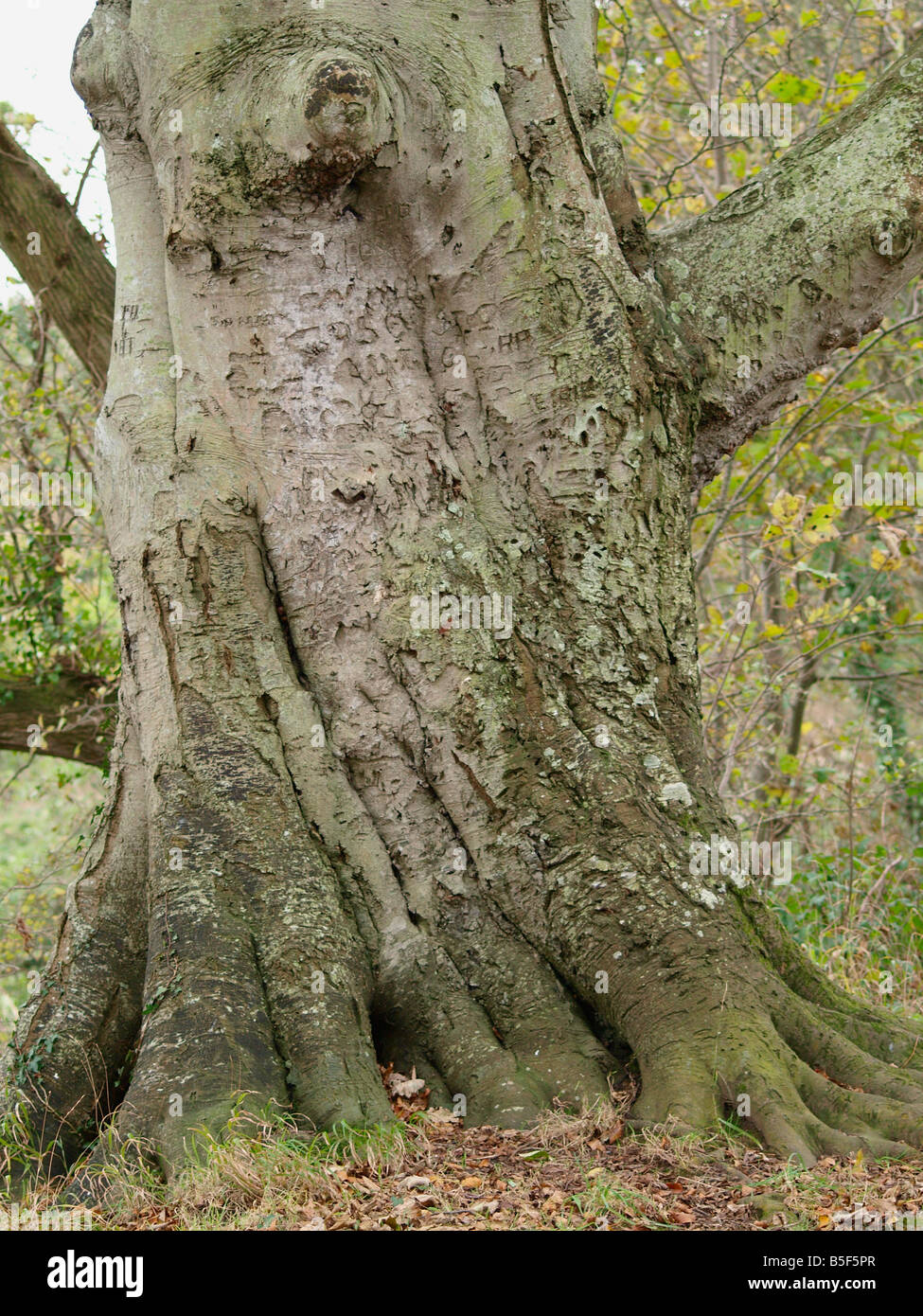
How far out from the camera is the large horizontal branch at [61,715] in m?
6.91

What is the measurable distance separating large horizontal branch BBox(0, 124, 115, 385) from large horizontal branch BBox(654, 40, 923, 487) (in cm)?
314

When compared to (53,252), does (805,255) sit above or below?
below

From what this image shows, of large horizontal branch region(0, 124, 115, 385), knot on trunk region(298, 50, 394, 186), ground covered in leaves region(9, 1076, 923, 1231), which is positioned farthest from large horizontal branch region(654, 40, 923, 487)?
large horizontal branch region(0, 124, 115, 385)

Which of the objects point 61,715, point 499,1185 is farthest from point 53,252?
point 499,1185

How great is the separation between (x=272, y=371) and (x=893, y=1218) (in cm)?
295

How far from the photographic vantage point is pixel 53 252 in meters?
5.59

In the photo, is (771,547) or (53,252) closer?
(53,252)

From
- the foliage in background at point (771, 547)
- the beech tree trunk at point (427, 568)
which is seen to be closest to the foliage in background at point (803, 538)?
the foliage in background at point (771, 547)

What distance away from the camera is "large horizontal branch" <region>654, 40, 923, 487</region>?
3711 mm

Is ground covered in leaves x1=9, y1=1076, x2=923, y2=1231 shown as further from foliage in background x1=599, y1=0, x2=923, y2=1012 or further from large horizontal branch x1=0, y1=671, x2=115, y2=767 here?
large horizontal branch x1=0, y1=671, x2=115, y2=767

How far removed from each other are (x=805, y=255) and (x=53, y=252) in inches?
150

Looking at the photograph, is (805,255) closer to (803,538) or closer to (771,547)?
(803,538)
